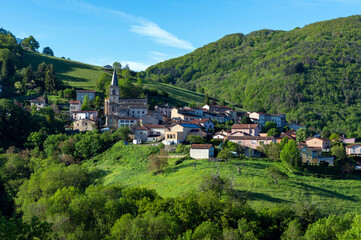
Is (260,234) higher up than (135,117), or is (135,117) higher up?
(135,117)

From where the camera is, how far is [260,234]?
3036cm

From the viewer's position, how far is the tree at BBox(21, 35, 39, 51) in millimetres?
162500

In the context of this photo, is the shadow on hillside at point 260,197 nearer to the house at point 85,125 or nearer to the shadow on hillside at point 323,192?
the shadow on hillside at point 323,192

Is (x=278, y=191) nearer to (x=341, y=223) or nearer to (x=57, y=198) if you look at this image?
(x=341, y=223)

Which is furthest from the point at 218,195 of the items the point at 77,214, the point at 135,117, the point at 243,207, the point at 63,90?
the point at 63,90

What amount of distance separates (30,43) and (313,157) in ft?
486

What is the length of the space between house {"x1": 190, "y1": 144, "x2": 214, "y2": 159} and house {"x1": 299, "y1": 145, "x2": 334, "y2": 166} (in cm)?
1518

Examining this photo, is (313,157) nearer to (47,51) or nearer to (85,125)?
(85,125)

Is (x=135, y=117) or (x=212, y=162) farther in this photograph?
(x=135, y=117)

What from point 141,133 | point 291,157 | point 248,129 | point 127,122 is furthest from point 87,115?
point 291,157

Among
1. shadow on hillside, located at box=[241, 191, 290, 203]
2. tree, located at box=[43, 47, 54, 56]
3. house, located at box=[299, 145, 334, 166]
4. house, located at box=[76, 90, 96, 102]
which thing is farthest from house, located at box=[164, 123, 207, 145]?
tree, located at box=[43, 47, 54, 56]

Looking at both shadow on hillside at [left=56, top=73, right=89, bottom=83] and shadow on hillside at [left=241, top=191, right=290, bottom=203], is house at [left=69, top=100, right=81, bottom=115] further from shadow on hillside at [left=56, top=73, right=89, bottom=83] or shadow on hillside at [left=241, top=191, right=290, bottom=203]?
shadow on hillside at [left=241, top=191, right=290, bottom=203]

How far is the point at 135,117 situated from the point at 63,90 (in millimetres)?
30853

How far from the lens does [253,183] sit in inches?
1722
